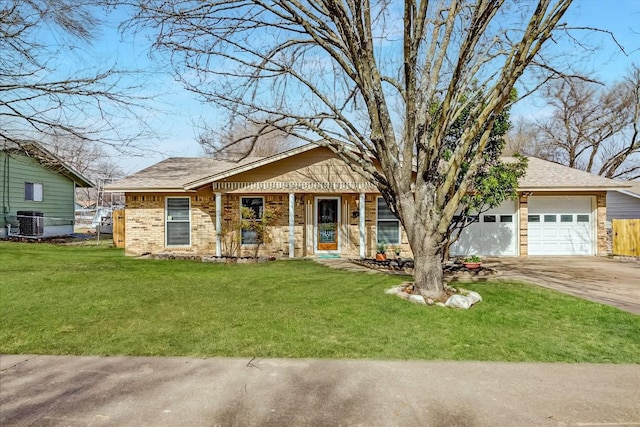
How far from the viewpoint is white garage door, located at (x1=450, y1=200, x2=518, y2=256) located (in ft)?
49.2

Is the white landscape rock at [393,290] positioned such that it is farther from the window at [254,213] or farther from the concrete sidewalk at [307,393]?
the window at [254,213]

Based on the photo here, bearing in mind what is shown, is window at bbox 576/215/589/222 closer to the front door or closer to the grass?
the grass

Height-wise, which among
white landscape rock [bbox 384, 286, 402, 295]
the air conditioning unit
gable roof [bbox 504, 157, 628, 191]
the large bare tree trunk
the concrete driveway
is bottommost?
the concrete driveway

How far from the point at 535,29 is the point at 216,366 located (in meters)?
6.58

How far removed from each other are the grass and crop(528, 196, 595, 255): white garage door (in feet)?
24.3

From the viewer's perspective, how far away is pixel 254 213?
14570 mm

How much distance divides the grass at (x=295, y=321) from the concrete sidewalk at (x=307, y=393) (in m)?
0.35

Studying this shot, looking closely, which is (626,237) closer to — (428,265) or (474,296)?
(474,296)

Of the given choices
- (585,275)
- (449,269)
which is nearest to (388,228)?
(449,269)


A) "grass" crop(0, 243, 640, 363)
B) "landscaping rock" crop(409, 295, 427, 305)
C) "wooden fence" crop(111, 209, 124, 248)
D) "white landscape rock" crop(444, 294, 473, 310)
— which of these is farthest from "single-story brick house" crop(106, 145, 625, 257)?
"white landscape rock" crop(444, 294, 473, 310)

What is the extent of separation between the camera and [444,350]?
485 centimetres

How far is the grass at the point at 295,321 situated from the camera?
15.9 ft

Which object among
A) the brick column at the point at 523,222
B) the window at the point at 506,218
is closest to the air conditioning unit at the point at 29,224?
the window at the point at 506,218

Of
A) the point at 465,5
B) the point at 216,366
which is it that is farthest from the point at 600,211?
the point at 216,366
